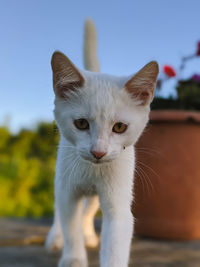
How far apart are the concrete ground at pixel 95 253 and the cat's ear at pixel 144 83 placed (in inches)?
33.0

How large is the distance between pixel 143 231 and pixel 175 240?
216mm

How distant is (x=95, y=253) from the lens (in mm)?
1649

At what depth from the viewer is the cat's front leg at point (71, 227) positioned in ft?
4.10

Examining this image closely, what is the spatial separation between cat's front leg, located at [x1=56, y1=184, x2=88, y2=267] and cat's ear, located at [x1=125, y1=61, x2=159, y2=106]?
480 millimetres

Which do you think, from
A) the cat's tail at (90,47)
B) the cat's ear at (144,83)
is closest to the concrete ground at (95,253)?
the cat's ear at (144,83)

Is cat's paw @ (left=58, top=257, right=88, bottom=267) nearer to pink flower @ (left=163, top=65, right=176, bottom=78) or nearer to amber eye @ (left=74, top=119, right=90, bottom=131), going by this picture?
amber eye @ (left=74, top=119, right=90, bottom=131)

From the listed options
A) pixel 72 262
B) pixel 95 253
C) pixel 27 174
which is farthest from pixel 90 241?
pixel 27 174

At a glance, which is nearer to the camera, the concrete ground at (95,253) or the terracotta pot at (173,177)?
the concrete ground at (95,253)

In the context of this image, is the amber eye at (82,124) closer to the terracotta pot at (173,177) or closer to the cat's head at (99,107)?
the cat's head at (99,107)

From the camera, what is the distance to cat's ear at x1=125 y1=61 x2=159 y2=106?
1000mm

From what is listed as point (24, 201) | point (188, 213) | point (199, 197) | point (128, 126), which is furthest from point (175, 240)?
point (24, 201)

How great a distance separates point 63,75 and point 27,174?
2.25m

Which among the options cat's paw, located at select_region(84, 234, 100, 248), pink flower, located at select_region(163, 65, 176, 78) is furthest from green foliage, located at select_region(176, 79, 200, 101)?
cat's paw, located at select_region(84, 234, 100, 248)

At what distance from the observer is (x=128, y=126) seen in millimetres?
1016
